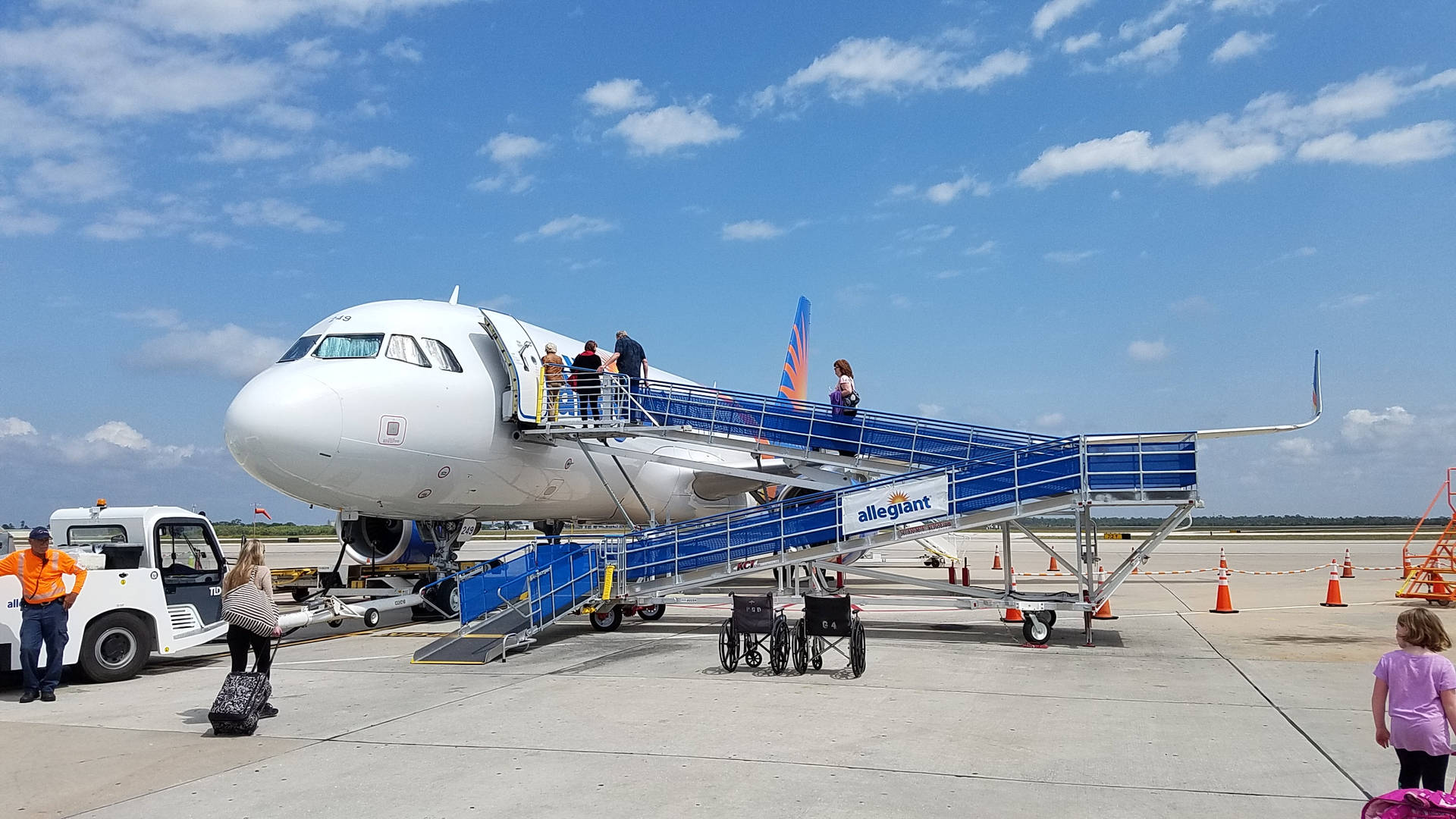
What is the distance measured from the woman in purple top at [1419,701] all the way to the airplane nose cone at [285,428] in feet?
38.4

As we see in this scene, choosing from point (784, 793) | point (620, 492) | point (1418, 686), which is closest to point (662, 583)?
point (620, 492)

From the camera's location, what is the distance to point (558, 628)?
1588 centimetres

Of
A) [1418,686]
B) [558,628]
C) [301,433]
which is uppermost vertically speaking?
[301,433]

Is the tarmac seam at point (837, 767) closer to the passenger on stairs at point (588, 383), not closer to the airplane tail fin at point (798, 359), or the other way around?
the passenger on stairs at point (588, 383)

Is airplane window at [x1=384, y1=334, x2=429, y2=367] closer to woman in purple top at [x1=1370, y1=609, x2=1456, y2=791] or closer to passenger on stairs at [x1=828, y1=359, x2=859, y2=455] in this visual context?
passenger on stairs at [x1=828, y1=359, x2=859, y2=455]

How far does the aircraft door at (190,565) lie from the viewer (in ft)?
38.8

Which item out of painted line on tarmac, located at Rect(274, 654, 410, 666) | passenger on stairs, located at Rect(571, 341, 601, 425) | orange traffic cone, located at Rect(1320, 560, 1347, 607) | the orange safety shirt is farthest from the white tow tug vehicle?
orange traffic cone, located at Rect(1320, 560, 1347, 607)

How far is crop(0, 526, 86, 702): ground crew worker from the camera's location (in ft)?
32.4

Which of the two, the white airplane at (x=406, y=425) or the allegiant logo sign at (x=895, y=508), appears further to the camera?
the allegiant logo sign at (x=895, y=508)

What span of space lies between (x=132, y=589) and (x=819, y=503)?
8.39 m

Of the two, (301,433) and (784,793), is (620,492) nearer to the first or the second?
(301,433)

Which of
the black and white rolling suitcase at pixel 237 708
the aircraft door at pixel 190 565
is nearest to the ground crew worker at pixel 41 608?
the aircraft door at pixel 190 565

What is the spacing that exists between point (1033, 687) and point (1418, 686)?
5.59 metres

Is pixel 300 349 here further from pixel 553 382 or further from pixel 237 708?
pixel 237 708
